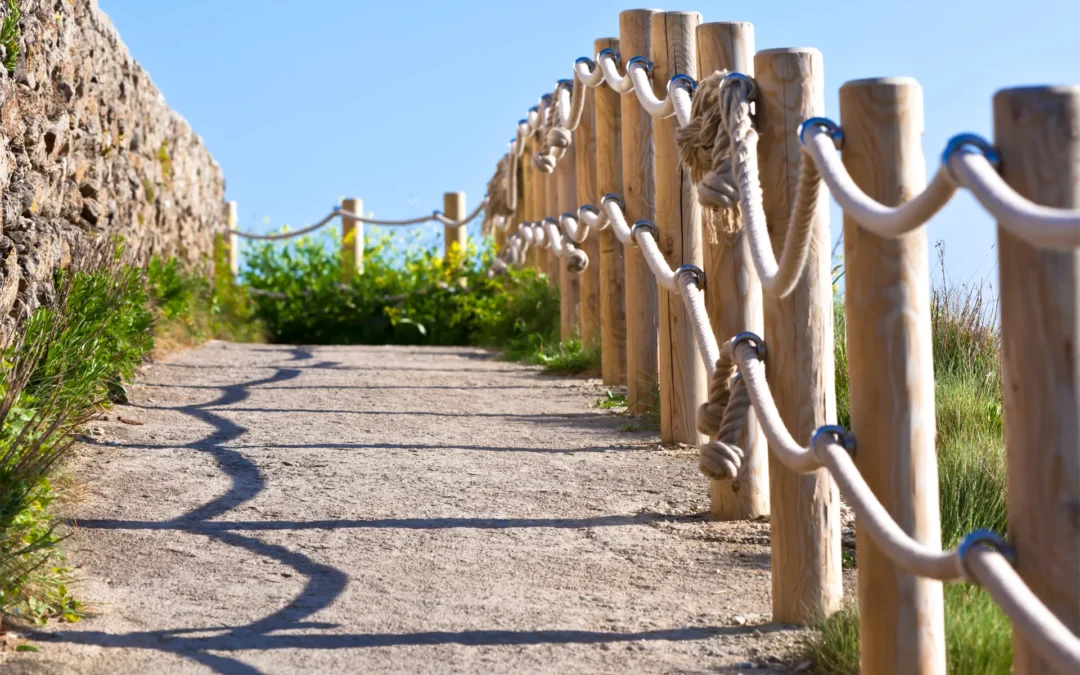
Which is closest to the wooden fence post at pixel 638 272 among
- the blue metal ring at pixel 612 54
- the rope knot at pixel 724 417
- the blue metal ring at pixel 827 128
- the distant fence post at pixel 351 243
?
the blue metal ring at pixel 612 54

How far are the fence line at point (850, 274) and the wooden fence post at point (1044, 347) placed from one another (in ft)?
0.09

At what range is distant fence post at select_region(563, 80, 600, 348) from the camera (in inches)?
266

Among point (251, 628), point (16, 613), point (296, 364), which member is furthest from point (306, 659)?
point (296, 364)

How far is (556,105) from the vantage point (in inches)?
287

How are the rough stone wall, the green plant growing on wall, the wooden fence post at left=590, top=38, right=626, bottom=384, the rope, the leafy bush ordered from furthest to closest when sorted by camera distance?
the leafy bush, the rope, the wooden fence post at left=590, top=38, right=626, bottom=384, the rough stone wall, the green plant growing on wall

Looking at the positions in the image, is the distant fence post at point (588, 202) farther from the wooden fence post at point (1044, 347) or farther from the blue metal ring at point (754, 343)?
the wooden fence post at point (1044, 347)

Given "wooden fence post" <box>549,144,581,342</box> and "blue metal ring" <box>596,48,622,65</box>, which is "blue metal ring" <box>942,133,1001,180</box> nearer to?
A: "blue metal ring" <box>596,48,622,65</box>

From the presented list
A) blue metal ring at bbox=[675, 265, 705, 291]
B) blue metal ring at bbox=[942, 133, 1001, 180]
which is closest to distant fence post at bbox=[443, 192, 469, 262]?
blue metal ring at bbox=[675, 265, 705, 291]

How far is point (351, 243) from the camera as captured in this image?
1274 centimetres

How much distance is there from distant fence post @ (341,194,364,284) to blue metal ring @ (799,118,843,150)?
32.9ft

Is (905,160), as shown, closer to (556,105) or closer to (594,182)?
(594,182)

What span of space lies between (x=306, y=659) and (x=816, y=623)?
118cm

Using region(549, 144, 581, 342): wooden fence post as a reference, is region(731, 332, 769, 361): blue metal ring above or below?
below

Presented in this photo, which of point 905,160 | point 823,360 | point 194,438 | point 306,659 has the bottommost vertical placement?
point 306,659
